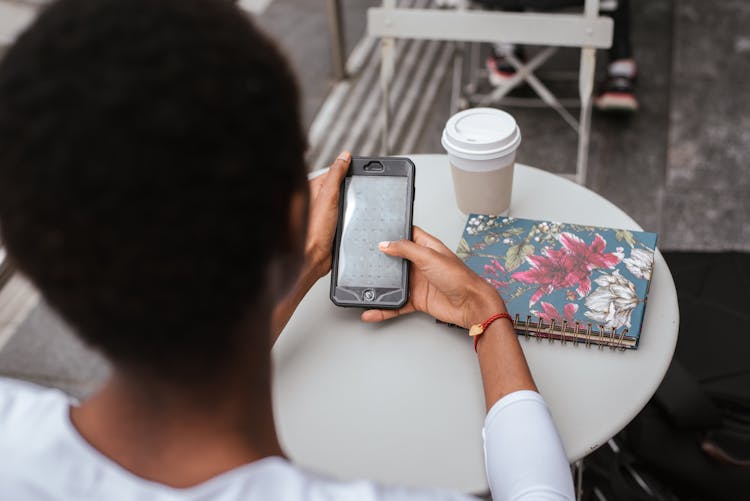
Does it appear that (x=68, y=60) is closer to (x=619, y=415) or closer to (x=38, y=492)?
(x=38, y=492)

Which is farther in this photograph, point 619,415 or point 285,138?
point 619,415

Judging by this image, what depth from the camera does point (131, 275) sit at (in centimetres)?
52

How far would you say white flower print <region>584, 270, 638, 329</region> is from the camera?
1.16 metres

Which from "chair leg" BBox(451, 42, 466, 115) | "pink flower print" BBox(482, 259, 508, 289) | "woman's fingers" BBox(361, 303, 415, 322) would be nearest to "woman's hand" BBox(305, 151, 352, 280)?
"woman's fingers" BBox(361, 303, 415, 322)

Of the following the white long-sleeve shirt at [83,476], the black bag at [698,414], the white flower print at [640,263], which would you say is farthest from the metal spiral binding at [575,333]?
the white long-sleeve shirt at [83,476]

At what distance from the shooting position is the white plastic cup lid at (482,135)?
1.29 meters

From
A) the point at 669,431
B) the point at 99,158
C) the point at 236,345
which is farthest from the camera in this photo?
the point at 669,431

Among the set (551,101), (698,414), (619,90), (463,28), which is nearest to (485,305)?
(698,414)

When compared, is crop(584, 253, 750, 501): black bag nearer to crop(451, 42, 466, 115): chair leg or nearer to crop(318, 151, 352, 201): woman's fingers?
crop(318, 151, 352, 201): woman's fingers

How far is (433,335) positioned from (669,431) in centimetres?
48

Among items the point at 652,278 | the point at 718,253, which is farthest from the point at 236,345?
the point at 718,253

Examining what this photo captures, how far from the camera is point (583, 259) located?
1.25 meters

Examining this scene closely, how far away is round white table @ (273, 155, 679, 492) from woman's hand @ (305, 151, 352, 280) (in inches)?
2.6

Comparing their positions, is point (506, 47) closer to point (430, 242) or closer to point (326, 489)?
point (430, 242)
